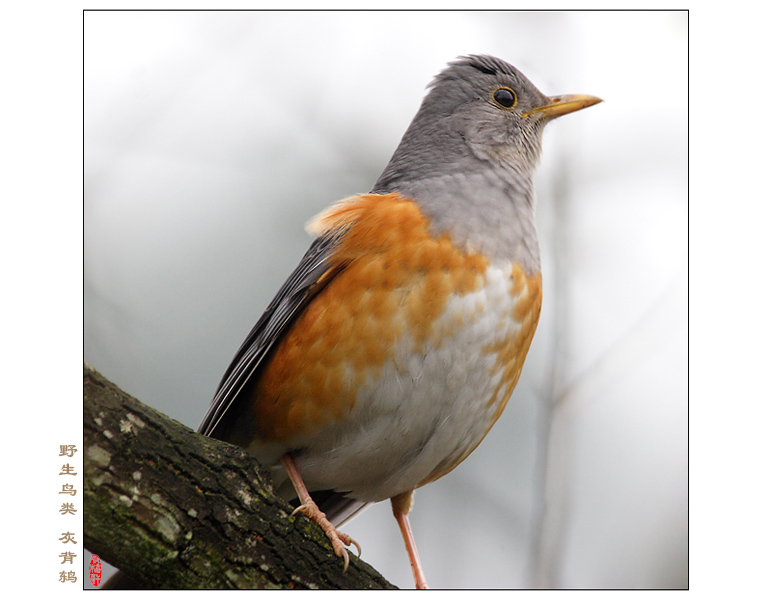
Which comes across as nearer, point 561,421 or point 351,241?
point 351,241

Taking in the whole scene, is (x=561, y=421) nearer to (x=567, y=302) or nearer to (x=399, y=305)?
(x=567, y=302)

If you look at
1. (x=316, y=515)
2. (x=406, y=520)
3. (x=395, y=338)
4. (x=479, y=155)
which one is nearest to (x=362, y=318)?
(x=395, y=338)

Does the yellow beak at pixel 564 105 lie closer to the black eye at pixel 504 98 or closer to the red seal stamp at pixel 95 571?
the black eye at pixel 504 98

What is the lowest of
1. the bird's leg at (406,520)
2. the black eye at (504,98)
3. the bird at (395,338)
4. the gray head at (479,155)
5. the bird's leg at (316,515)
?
the bird's leg at (406,520)

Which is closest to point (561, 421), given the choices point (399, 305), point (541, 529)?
point (541, 529)

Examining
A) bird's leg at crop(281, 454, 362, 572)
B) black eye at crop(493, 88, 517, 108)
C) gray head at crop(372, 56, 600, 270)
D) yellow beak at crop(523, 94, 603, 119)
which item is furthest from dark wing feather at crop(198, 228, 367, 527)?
yellow beak at crop(523, 94, 603, 119)

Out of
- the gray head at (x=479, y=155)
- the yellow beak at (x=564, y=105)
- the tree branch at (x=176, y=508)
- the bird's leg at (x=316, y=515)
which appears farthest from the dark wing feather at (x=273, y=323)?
the yellow beak at (x=564, y=105)
